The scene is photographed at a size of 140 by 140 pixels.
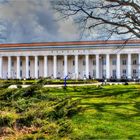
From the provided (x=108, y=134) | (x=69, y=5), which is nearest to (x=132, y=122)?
(x=108, y=134)

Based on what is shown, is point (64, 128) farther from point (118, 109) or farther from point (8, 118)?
point (118, 109)

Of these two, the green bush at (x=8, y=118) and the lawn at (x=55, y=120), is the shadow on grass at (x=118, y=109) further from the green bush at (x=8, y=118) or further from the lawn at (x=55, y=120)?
the green bush at (x=8, y=118)

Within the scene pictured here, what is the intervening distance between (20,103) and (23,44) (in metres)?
85.8

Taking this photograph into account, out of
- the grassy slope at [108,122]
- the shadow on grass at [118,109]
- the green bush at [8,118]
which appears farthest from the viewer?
the shadow on grass at [118,109]

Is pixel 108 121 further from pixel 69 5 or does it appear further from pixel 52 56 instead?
pixel 52 56

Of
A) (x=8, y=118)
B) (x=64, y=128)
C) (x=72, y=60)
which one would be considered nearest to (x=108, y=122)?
(x=64, y=128)

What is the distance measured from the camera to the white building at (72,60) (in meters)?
89.9

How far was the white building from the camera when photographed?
295ft

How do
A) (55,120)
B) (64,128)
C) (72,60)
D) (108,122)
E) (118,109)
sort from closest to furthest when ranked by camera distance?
1. (64,128)
2. (55,120)
3. (108,122)
4. (118,109)
5. (72,60)

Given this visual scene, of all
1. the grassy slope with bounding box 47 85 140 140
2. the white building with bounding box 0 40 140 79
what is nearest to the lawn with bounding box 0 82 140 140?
the grassy slope with bounding box 47 85 140 140

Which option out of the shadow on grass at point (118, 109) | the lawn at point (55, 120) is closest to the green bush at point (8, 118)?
the lawn at point (55, 120)

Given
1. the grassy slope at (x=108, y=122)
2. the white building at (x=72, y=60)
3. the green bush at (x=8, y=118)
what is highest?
the white building at (x=72, y=60)

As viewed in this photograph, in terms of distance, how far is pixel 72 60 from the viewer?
98000 millimetres

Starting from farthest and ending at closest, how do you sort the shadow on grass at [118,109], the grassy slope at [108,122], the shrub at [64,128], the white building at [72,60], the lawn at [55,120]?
the white building at [72,60] → the shadow on grass at [118,109] → the grassy slope at [108,122] → the lawn at [55,120] → the shrub at [64,128]
